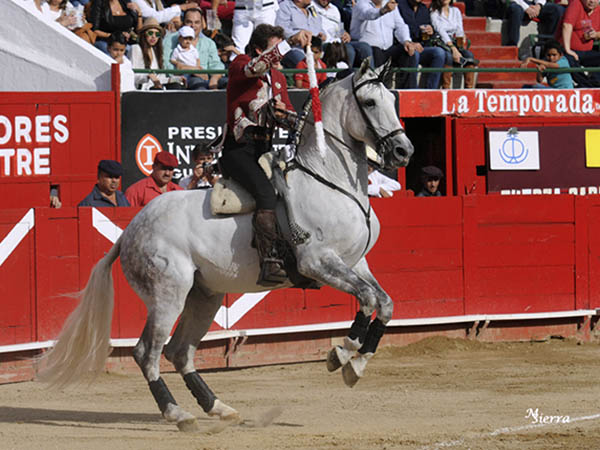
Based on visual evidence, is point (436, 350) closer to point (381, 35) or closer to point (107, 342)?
point (107, 342)

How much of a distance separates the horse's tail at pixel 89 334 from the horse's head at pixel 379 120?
6.22 ft

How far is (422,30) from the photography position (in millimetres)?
14125

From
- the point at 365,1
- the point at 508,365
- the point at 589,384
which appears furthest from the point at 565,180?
the point at 589,384

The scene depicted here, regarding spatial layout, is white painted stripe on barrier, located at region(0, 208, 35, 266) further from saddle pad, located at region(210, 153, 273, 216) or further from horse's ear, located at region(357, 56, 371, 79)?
horse's ear, located at region(357, 56, 371, 79)

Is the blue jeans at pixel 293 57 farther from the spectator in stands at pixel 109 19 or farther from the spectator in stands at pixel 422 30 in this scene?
the spectator in stands at pixel 109 19

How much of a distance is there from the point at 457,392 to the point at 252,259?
2.33 m

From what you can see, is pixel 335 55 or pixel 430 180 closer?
pixel 430 180

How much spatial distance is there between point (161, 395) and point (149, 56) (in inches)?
243

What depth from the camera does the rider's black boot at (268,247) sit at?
6.96 meters

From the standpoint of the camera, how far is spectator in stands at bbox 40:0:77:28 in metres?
12.4

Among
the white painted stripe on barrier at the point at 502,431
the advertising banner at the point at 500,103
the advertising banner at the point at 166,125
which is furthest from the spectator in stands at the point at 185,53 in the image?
the white painted stripe on barrier at the point at 502,431

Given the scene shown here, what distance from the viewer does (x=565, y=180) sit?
13.4 meters

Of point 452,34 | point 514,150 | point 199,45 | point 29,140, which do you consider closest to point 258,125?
point 29,140

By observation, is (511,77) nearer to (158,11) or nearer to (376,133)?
(158,11)
